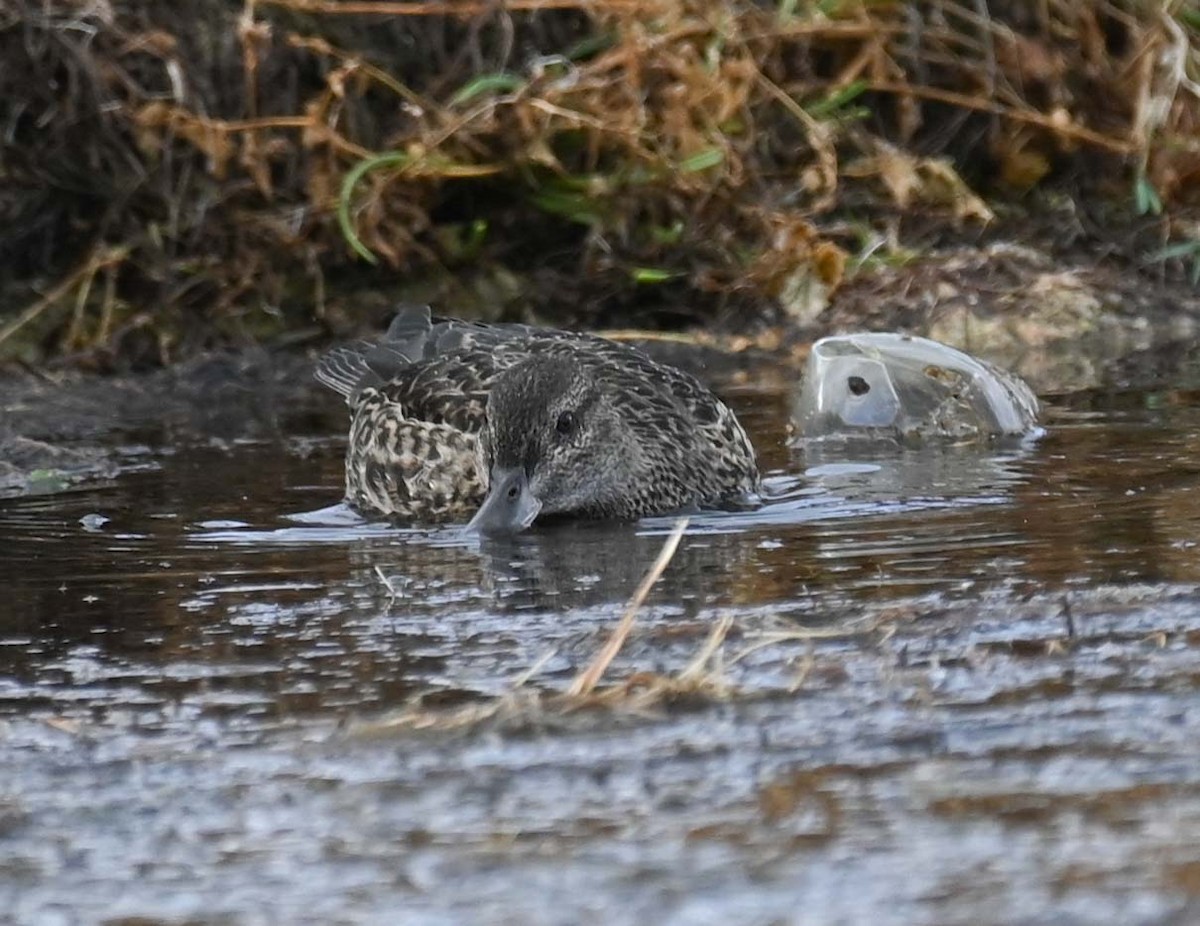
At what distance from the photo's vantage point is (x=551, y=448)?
21.7 feet

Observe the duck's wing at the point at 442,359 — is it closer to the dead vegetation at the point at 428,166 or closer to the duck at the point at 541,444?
the duck at the point at 541,444

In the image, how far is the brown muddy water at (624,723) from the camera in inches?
133

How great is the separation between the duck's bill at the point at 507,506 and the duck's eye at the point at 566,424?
9.6 inches

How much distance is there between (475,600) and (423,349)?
107 inches

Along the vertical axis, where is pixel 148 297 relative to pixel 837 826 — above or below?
above

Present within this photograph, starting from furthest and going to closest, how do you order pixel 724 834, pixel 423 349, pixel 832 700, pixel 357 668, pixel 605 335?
1. pixel 605 335
2. pixel 423 349
3. pixel 357 668
4. pixel 832 700
5. pixel 724 834

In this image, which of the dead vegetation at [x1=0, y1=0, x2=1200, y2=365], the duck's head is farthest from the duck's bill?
the dead vegetation at [x1=0, y1=0, x2=1200, y2=365]

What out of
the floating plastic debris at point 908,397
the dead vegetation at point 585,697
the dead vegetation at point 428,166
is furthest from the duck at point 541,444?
the dead vegetation at point 428,166

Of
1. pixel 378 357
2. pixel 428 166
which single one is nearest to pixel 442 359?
pixel 378 357

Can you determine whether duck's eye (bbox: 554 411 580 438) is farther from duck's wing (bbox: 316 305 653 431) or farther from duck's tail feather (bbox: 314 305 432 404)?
duck's tail feather (bbox: 314 305 432 404)

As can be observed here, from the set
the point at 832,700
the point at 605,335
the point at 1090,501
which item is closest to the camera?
the point at 832,700

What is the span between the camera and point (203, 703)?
4.45m

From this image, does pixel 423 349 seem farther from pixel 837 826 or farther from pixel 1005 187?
pixel 837 826

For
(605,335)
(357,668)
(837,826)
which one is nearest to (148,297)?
(605,335)
